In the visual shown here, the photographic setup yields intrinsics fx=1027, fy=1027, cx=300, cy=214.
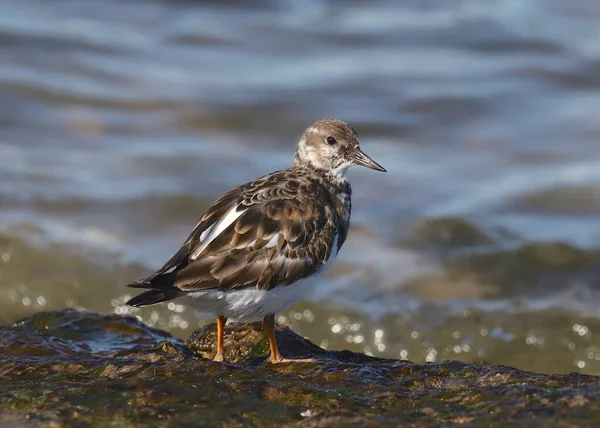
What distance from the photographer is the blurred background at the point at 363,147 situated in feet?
27.8

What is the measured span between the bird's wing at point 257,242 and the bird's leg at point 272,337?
19 cm

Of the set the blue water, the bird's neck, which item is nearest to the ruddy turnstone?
the bird's neck

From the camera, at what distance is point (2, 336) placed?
5020mm

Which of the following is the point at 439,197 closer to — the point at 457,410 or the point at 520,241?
the point at 520,241

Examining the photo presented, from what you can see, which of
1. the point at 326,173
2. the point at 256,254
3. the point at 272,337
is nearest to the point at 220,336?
the point at 272,337

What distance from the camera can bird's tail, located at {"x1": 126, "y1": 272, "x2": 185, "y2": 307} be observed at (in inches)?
176

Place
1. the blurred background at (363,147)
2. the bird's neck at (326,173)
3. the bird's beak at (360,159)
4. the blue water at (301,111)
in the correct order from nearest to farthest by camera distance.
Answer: the bird's neck at (326,173) → the bird's beak at (360,159) → the blurred background at (363,147) → the blue water at (301,111)

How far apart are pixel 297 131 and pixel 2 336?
7.89 meters

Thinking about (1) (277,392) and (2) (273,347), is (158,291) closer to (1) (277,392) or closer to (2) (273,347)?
(2) (273,347)

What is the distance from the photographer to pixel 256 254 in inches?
189

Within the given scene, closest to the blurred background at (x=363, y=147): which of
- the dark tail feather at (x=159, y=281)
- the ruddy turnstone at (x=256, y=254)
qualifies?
the ruddy turnstone at (x=256, y=254)

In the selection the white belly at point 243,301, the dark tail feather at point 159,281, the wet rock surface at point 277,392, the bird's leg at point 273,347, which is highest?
the dark tail feather at point 159,281

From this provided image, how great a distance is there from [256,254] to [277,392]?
3.60 feet

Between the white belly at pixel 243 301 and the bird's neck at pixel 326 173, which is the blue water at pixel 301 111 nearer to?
the bird's neck at pixel 326 173
